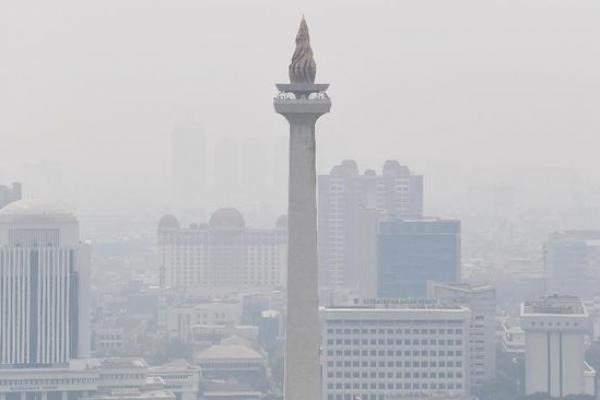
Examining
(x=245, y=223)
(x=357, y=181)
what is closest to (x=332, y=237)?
(x=357, y=181)

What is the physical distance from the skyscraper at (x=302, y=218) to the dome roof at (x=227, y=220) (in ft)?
198

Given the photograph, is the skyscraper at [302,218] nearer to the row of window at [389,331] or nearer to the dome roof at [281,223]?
the row of window at [389,331]

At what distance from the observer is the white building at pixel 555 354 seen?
40.1 m

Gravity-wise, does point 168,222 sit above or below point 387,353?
above

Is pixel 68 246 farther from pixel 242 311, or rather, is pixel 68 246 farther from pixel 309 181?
pixel 309 181

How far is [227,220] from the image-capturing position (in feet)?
251

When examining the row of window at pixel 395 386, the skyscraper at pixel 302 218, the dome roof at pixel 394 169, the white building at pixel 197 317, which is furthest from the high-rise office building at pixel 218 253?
the skyscraper at pixel 302 218

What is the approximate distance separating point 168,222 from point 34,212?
3124cm

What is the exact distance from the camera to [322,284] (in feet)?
219

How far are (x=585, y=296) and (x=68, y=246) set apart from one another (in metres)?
24.8

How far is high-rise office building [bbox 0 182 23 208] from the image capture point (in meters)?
54.6

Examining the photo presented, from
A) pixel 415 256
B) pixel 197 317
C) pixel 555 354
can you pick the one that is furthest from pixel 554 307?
pixel 197 317

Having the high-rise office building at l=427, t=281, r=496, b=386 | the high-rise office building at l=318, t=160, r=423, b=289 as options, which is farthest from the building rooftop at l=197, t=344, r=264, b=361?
the high-rise office building at l=318, t=160, r=423, b=289

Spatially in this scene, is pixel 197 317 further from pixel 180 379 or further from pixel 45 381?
pixel 45 381
